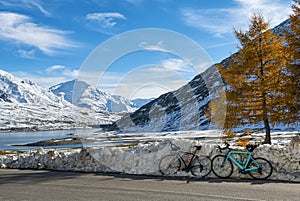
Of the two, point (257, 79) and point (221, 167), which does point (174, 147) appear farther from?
point (257, 79)

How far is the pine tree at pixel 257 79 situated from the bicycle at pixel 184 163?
8727 millimetres

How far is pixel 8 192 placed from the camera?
10.9 metres

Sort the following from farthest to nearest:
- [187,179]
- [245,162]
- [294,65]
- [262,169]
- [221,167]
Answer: [294,65]
[221,167]
[187,179]
[245,162]
[262,169]

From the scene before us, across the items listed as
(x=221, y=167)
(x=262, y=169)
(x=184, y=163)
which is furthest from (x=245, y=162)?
(x=184, y=163)

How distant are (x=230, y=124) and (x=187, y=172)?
9386 mm

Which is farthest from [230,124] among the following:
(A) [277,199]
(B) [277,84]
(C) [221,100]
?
(A) [277,199]

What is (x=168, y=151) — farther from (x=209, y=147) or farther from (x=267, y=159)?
(x=267, y=159)

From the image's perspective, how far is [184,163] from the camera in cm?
1353

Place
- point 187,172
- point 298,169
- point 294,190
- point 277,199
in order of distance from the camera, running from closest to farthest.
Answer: point 277,199 → point 294,190 → point 298,169 → point 187,172

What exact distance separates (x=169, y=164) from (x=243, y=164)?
10.3 feet

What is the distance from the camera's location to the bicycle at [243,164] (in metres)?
12.1

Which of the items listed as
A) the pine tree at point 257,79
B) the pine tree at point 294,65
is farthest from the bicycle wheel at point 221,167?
the pine tree at point 294,65

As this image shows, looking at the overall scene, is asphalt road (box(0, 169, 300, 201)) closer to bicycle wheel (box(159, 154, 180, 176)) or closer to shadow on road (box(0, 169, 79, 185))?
shadow on road (box(0, 169, 79, 185))

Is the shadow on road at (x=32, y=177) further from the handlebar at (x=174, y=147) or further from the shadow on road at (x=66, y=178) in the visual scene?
the handlebar at (x=174, y=147)
